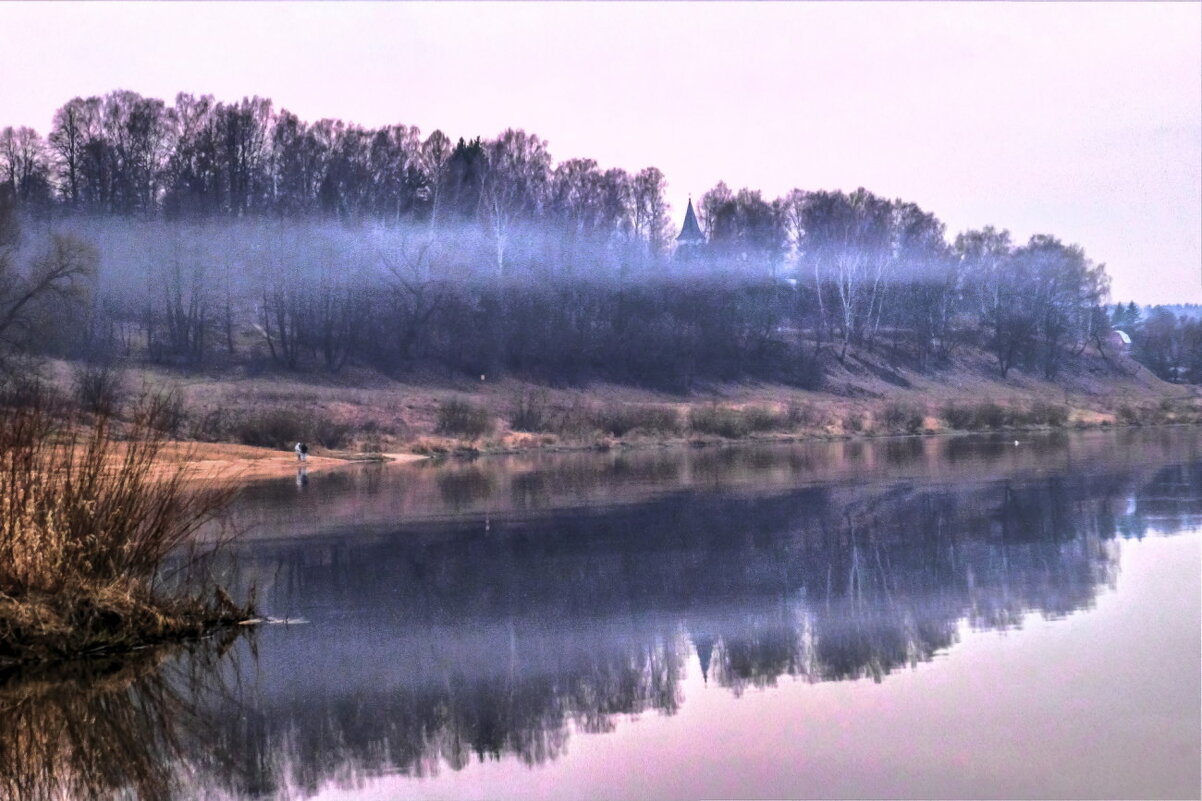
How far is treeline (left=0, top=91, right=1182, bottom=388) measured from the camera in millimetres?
71312

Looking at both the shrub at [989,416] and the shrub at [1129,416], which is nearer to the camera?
the shrub at [989,416]

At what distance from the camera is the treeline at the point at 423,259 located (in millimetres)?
71312

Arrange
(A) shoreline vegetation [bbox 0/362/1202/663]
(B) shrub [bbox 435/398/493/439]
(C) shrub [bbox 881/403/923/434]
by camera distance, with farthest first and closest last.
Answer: (C) shrub [bbox 881/403/923/434]
(B) shrub [bbox 435/398/493/439]
(A) shoreline vegetation [bbox 0/362/1202/663]

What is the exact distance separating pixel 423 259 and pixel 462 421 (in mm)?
23472

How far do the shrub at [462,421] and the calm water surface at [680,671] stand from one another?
33.0 m

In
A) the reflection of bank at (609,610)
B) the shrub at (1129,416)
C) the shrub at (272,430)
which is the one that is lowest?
the shrub at (1129,416)

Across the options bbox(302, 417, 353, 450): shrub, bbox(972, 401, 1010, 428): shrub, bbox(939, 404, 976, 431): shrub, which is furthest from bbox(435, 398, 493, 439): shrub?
bbox(972, 401, 1010, 428): shrub

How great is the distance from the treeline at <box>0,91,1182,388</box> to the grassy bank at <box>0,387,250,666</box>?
48.1 meters

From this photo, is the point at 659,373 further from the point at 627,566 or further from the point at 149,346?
the point at 627,566

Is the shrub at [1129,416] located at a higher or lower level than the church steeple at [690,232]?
lower

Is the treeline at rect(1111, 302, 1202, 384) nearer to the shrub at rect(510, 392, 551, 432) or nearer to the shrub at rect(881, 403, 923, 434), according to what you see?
the shrub at rect(881, 403, 923, 434)

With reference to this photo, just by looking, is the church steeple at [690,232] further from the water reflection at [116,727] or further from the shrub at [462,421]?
the water reflection at [116,727]

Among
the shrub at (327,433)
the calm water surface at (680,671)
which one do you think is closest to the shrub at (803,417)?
the shrub at (327,433)

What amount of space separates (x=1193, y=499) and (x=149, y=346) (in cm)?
5155
